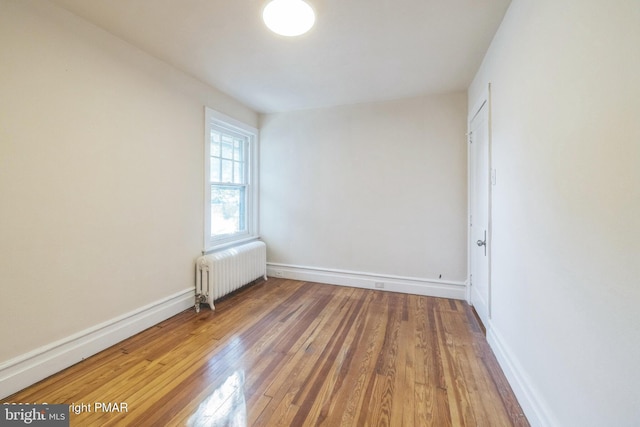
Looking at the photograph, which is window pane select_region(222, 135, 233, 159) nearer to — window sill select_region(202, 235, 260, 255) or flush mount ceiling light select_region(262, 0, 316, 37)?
window sill select_region(202, 235, 260, 255)

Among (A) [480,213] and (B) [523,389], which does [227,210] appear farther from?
(B) [523,389]

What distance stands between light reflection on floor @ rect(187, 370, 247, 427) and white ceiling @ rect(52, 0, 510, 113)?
263cm

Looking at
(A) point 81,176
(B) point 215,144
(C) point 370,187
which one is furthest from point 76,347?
(C) point 370,187

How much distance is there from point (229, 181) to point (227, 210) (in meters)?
0.42

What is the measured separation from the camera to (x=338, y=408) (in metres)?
1.61

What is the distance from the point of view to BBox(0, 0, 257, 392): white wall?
1.71 metres

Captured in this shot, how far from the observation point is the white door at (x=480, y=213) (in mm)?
2445

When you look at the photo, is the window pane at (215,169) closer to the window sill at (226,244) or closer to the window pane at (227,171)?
the window pane at (227,171)

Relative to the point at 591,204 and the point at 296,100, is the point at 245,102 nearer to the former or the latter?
the point at 296,100

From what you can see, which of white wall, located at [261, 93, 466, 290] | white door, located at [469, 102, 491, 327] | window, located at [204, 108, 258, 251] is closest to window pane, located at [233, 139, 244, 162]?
window, located at [204, 108, 258, 251]

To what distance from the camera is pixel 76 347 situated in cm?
202

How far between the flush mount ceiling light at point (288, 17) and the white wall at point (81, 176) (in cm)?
142

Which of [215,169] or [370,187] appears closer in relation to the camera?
[215,169]

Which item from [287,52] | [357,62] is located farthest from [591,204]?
[287,52]
